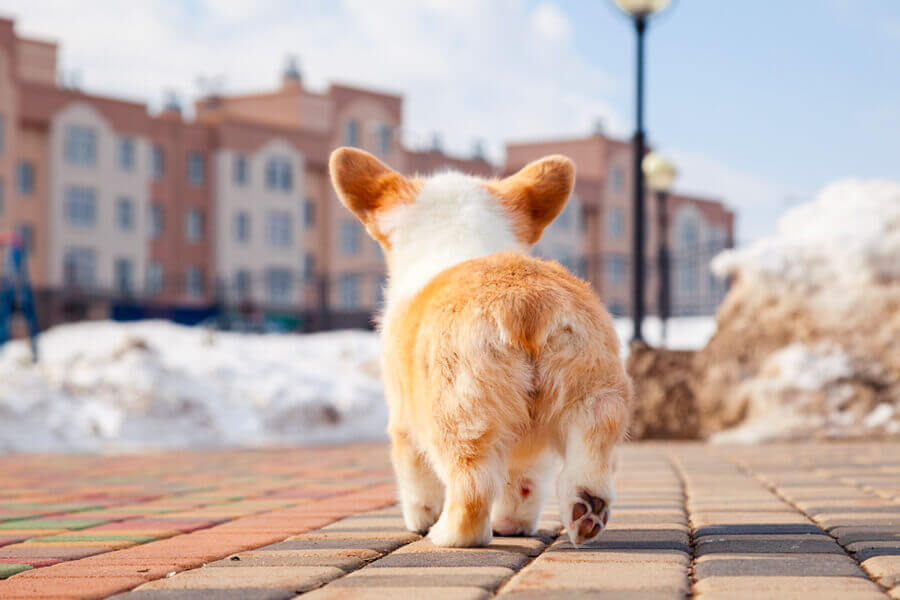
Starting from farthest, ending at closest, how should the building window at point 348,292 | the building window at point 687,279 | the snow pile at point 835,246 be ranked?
the building window at point 687,279
the building window at point 348,292
the snow pile at point 835,246

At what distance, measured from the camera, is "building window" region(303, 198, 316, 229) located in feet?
181

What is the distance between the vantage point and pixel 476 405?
10.0 feet

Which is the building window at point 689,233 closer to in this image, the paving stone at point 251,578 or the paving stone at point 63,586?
the paving stone at point 251,578

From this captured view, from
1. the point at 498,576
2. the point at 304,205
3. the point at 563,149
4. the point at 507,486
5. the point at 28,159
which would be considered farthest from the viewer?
the point at 563,149

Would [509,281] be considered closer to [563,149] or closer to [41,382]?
[41,382]

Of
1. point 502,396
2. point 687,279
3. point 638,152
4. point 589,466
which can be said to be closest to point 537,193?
point 502,396

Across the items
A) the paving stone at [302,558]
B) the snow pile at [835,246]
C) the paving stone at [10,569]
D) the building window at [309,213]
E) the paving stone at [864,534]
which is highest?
the building window at [309,213]

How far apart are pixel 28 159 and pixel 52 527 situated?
4422cm

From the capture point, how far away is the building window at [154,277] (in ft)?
161

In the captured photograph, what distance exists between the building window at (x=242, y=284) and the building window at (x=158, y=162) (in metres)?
5.70

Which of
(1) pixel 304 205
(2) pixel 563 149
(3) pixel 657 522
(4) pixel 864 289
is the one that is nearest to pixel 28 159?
(1) pixel 304 205

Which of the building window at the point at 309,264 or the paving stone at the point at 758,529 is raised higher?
the building window at the point at 309,264

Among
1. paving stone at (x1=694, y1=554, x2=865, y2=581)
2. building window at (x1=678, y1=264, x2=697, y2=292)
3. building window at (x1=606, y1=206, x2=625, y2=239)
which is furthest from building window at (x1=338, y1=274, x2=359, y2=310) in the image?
paving stone at (x1=694, y1=554, x2=865, y2=581)

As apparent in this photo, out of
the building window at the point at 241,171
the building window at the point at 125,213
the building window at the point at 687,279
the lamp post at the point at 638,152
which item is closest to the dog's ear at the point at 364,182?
the lamp post at the point at 638,152
